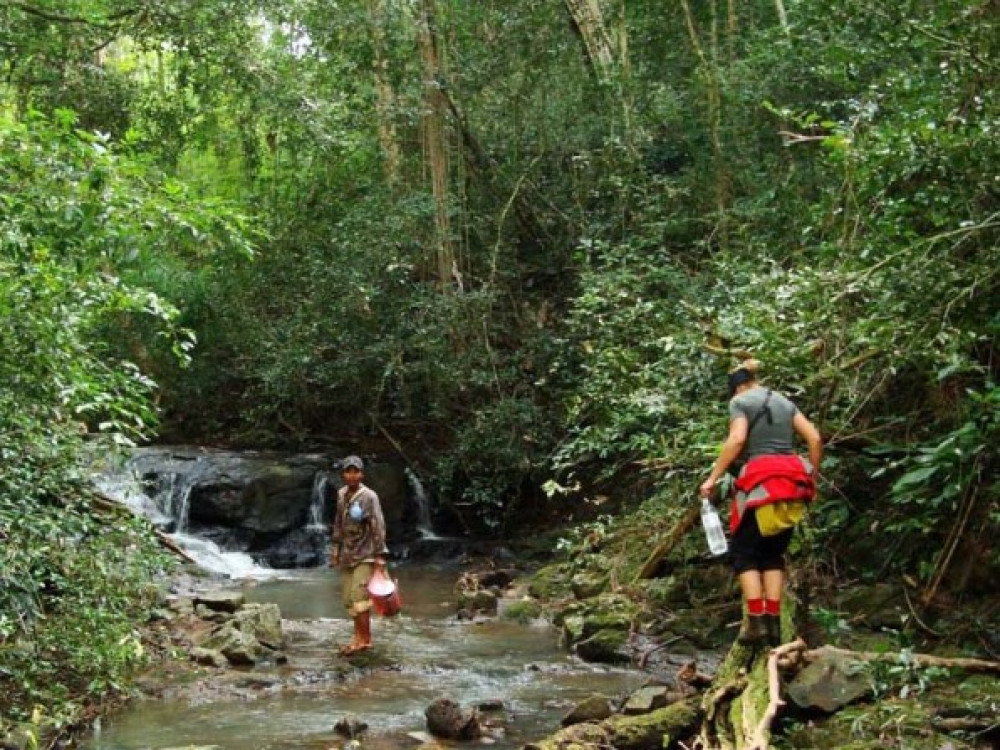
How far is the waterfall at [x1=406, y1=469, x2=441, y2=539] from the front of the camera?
685 inches

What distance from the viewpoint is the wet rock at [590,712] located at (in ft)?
21.1

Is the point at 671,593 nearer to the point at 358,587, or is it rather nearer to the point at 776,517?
the point at 358,587

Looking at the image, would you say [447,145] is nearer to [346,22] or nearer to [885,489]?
[346,22]

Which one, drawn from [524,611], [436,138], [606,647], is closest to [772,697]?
[606,647]

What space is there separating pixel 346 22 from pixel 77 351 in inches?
437

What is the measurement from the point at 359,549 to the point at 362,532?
0.47ft

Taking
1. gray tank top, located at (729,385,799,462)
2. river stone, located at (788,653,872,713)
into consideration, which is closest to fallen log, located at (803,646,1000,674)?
river stone, located at (788,653,872,713)

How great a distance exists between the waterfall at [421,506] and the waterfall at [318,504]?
1.44m

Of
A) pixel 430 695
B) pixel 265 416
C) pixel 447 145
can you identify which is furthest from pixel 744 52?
pixel 430 695

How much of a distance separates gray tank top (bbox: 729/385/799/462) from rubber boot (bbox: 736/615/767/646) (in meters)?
0.88

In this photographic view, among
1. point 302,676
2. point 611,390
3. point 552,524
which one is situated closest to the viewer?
point 302,676

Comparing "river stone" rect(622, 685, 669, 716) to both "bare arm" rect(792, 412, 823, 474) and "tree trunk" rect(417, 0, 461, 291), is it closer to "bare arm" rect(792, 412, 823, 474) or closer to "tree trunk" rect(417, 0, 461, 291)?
"bare arm" rect(792, 412, 823, 474)

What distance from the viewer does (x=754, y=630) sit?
576 centimetres

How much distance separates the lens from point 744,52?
55.8 feet
